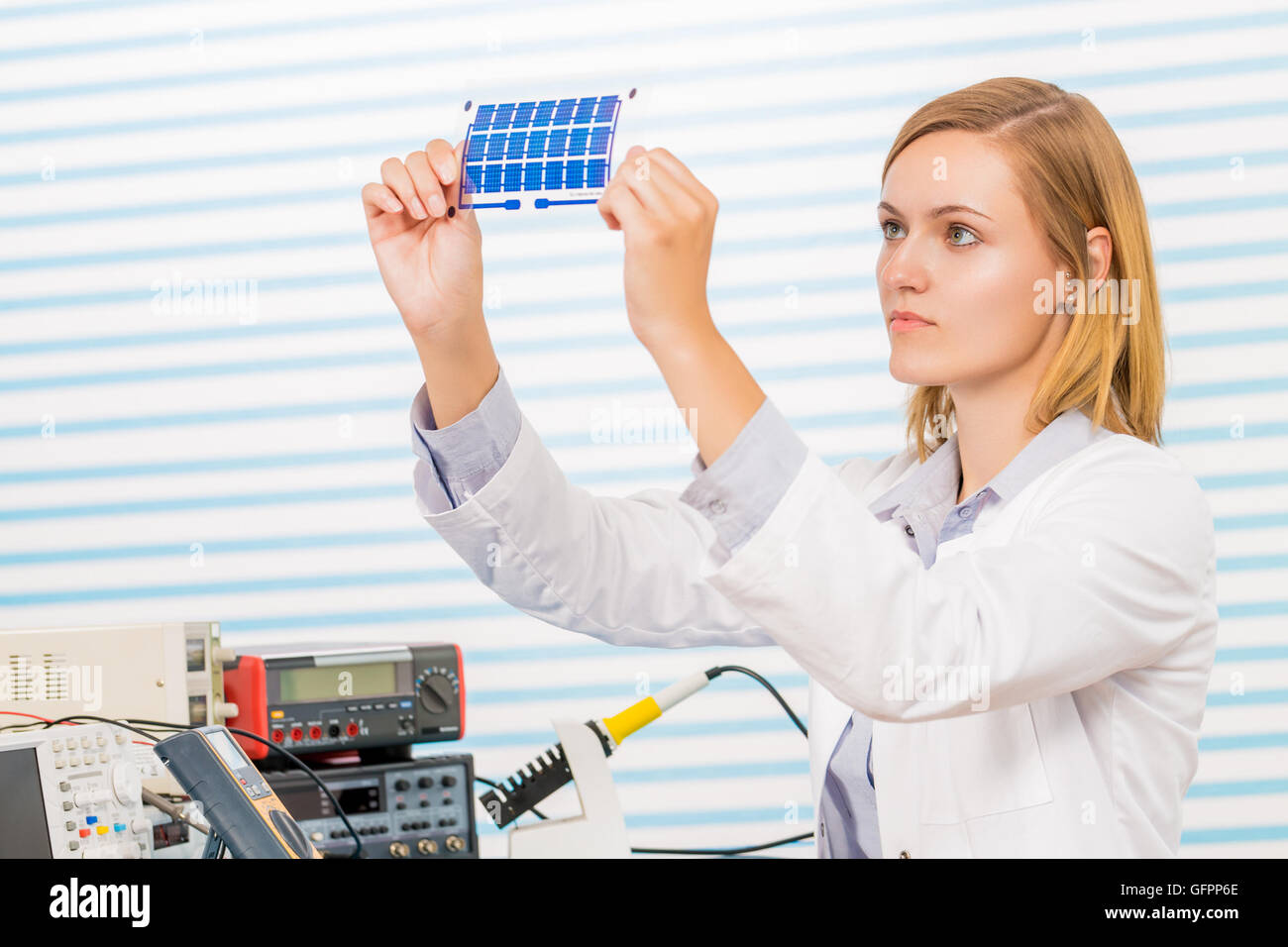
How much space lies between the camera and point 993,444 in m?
1.28

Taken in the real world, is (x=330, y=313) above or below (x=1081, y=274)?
above

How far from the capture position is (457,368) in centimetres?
116

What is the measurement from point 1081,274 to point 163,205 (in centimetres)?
230

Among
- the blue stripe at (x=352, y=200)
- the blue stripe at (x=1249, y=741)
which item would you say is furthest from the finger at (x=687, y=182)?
the blue stripe at (x=1249, y=741)

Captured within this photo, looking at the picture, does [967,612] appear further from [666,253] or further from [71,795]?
[71,795]

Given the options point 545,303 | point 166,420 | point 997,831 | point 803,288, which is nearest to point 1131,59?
point 803,288

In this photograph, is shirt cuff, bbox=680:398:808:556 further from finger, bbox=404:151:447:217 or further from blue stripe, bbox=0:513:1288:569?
blue stripe, bbox=0:513:1288:569

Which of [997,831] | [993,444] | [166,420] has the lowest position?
[997,831]

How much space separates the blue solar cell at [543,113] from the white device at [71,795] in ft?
2.65

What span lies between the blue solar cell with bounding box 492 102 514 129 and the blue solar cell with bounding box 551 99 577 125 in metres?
0.06

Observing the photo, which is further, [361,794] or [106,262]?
[106,262]
